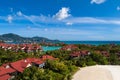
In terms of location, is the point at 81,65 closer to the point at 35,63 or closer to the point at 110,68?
the point at 110,68

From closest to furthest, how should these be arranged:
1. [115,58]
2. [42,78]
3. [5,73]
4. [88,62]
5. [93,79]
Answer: [42,78], [5,73], [93,79], [88,62], [115,58]

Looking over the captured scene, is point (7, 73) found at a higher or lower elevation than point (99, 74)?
higher

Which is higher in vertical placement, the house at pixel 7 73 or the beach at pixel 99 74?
the house at pixel 7 73

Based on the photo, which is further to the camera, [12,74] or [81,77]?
[81,77]

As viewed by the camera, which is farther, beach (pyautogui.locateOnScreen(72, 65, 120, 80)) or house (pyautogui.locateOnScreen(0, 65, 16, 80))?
beach (pyautogui.locateOnScreen(72, 65, 120, 80))

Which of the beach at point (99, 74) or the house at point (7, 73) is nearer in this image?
the house at point (7, 73)

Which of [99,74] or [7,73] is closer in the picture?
[7,73]

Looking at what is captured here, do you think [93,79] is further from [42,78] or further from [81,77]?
[42,78]

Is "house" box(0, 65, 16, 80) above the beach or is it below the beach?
above

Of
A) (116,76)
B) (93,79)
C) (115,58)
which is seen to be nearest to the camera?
(93,79)

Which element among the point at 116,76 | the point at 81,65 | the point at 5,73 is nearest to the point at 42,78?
the point at 5,73
